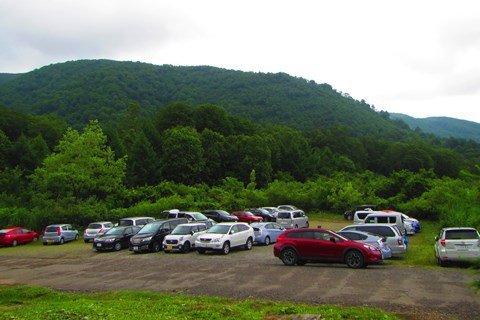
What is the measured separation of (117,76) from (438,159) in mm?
87443

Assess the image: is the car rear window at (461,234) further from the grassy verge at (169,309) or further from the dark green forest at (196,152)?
the grassy verge at (169,309)

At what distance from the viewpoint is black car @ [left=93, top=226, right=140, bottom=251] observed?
1017 inches

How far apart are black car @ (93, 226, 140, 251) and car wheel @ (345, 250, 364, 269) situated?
14.5 metres

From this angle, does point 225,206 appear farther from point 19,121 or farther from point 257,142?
point 19,121

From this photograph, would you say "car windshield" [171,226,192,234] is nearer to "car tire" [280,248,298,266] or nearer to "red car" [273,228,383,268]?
"red car" [273,228,383,268]

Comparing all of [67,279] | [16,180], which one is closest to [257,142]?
[16,180]

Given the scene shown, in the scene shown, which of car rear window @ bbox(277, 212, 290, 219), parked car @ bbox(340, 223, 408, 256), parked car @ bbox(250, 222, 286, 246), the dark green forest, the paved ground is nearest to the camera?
the paved ground

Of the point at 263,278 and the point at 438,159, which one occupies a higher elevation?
the point at 438,159

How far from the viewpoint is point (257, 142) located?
80.4 metres

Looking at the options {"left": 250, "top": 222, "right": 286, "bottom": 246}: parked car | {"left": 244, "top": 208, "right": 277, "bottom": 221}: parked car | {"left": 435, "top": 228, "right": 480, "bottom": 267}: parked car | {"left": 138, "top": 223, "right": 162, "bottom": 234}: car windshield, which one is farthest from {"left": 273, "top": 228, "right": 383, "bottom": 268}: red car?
{"left": 244, "top": 208, "right": 277, "bottom": 221}: parked car

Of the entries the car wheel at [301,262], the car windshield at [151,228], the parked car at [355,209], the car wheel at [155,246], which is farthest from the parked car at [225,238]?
the parked car at [355,209]

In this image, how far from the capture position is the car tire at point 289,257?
18109mm

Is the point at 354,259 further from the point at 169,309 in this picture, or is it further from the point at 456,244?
the point at 169,309

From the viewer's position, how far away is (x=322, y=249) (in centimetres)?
1770
